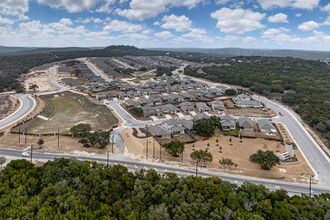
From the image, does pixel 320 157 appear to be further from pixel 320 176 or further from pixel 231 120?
pixel 231 120

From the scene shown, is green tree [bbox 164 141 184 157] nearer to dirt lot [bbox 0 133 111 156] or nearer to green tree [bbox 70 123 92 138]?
dirt lot [bbox 0 133 111 156]

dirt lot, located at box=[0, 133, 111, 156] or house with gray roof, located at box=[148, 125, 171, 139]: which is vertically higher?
house with gray roof, located at box=[148, 125, 171, 139]

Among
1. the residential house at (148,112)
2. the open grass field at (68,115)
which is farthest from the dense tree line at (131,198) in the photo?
the residential house at (148,112)

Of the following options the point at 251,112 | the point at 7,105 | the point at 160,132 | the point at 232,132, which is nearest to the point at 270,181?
the point at 232,132

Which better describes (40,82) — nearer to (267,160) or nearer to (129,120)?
(129,120)

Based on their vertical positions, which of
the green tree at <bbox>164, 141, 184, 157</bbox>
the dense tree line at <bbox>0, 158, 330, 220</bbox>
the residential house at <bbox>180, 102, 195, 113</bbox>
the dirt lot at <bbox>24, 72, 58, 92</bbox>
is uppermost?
the dirt lot at <bbox>24, 72, 58, 92</bbox>

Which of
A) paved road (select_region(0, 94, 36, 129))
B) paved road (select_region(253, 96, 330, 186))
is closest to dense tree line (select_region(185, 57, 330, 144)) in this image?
paved road (select_region(253, 96, 330, 186))
